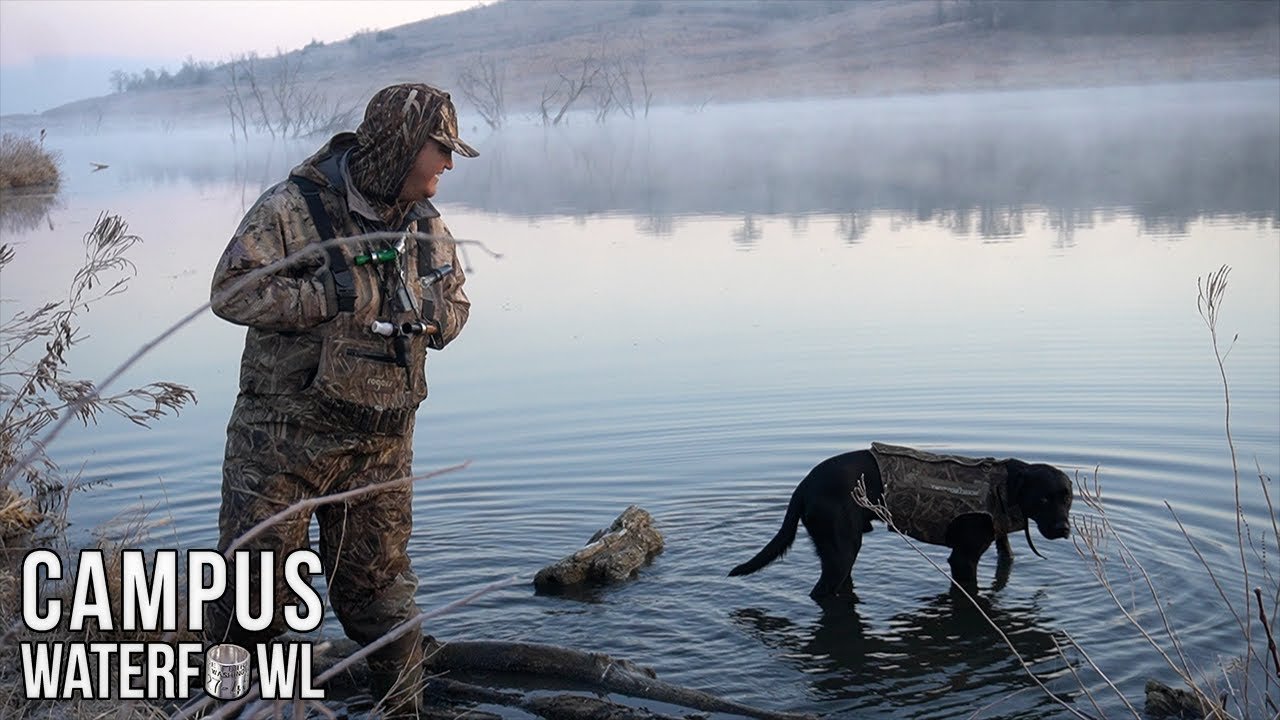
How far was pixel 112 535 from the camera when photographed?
780 cm

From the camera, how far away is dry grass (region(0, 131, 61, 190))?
35294mm

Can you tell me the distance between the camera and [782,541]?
6.91 metres

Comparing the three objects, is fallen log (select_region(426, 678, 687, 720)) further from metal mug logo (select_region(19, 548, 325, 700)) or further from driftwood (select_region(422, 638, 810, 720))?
metal mug logo (select_region(19, 548, 325, 700))

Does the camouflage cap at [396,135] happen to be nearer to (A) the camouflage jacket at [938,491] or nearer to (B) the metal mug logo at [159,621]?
(B) the metal mug logo at [159,621]

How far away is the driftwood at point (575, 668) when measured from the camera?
17.6ft

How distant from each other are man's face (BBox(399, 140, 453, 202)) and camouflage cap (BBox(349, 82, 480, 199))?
0.02 meters

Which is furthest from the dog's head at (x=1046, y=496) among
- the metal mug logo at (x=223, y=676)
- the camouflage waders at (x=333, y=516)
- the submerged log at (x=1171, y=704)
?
the metal mug logo at (x=223, y=676)

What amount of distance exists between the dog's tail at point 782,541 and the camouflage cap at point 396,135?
2.69m

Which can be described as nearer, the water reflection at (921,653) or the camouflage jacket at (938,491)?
the water reflection at (921,653)

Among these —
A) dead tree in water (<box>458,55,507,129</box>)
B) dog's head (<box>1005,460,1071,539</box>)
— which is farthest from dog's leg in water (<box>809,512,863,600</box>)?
dead tree in water (<box>458,55,507,129</box>)

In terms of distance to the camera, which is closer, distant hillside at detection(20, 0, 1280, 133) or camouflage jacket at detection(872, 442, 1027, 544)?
camouflage jacket at detection(872, 442, 1027, 544)

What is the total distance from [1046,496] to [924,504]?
1.79ft

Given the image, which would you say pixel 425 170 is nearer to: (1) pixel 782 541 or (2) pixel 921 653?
(1) pixel 782 541

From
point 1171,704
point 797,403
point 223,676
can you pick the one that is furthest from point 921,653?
point 797,403
